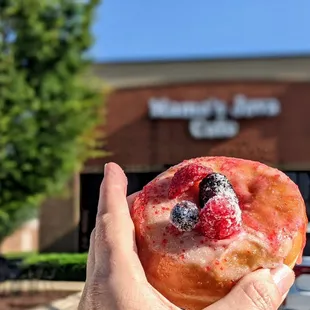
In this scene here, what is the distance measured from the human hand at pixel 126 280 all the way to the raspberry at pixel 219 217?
5.9 inches

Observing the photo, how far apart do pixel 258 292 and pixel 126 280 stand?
14.4 inches

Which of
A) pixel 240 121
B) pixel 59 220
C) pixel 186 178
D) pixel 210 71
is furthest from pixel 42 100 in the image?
pixel 186 178

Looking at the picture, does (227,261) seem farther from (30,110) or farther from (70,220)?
(70,220)

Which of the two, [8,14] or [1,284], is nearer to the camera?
[1,284]

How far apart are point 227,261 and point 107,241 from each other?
0.36 metres

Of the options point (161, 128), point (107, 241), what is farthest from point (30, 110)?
point (107, 241)

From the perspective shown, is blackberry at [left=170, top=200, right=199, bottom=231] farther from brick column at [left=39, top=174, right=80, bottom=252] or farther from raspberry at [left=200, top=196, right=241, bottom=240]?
brick column at [left=39, top=174, right=80, bottom=252]

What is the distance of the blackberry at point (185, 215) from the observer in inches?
66.1

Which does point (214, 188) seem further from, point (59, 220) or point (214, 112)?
point (214, 112)

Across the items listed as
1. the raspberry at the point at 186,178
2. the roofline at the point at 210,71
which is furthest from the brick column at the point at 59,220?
the raspberry at the point at 186,178

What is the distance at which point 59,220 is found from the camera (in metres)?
19.8

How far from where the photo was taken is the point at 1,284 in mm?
13125

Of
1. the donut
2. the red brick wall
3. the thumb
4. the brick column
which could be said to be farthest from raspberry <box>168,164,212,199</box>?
the red brick wall

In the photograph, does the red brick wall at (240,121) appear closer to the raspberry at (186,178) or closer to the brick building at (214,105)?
the brick building at (214,105)
